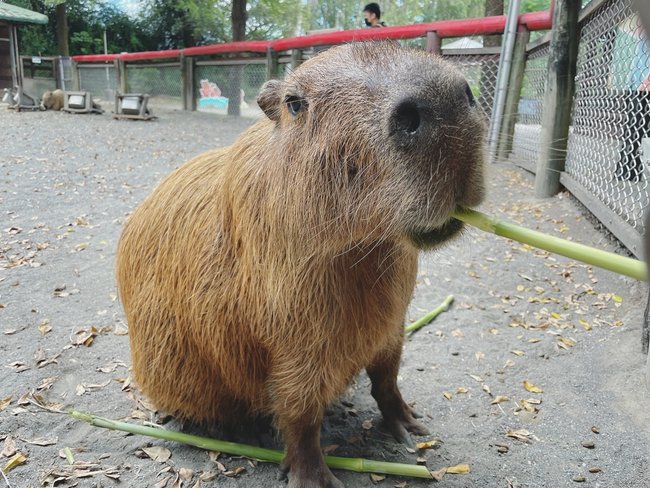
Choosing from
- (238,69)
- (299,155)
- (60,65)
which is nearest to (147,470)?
(299,155)

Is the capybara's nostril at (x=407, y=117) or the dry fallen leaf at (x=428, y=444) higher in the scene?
the capybara's nostril at (x=407, y=117)

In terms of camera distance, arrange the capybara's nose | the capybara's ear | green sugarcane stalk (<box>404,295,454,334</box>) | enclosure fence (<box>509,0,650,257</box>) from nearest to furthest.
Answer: the capybara's nose < the capybara's ear < green sugarcane stalk (<box>404,295,454,334</box>) < enclosure fence (<box>509,0,650,257</box>)

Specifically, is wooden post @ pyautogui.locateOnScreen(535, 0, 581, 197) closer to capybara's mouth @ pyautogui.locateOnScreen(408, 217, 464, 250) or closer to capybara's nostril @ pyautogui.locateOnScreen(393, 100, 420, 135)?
capybara's mouth @ pyautogui.locateOnScreen(408, 217, 464, 250)

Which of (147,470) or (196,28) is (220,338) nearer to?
(147,470)

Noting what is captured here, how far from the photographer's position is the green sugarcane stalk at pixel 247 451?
2217 millimetres

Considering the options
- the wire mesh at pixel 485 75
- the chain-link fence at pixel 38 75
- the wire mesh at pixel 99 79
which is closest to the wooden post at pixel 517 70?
the wire mesh at pixel 485 75

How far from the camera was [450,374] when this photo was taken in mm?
3016

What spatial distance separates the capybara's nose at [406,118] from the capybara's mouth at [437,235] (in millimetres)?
307

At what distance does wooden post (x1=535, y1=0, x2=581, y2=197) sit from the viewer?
5023 millimetres

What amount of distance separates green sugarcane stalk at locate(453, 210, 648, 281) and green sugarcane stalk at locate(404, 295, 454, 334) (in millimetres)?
1935

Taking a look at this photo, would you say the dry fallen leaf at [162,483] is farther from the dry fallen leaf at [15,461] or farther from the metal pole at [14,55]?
the metal pole at [14,55]

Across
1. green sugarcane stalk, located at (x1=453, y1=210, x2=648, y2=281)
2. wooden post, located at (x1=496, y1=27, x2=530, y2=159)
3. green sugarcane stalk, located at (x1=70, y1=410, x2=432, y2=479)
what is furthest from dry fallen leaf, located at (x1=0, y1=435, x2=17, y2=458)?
wooden post, located at (x1=496, y1=27, x2=530, y2=159)

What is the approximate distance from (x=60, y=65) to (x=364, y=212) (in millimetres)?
21969

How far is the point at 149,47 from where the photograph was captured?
86.5 feet
